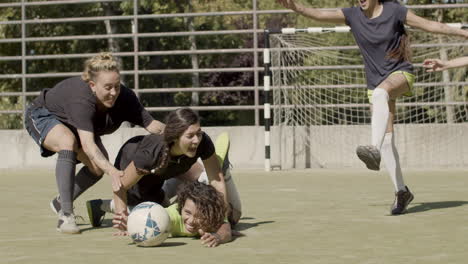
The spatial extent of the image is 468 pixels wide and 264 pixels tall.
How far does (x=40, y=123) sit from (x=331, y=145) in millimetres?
7959

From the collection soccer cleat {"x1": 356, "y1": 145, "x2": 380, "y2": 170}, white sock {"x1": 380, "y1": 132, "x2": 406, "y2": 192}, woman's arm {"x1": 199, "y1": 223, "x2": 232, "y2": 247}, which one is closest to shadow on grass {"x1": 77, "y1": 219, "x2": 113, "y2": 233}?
woman's arm {"x1": 199, "y1": 223, "x2": 232, "y2": 247}

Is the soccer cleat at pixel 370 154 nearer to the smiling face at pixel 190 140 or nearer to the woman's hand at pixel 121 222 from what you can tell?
the smiling face at pixel 190 140

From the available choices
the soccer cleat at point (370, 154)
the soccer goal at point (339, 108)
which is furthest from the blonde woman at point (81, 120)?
A: the soccer goal at point (339, 108)

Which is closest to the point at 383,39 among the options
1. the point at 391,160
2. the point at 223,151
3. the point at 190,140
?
the point at 391,160

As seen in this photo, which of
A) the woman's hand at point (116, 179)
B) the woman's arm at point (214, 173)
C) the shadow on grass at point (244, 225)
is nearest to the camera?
the woman's hand at point (116, 179)

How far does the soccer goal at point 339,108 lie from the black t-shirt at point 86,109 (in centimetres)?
709

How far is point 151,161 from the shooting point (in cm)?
650

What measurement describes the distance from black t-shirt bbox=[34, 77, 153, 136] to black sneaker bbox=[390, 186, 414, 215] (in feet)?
6.57

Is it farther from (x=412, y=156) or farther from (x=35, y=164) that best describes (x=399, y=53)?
(x=35, y=164)

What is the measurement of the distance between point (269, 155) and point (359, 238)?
26.3ft

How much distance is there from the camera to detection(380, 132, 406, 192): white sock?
8.00m

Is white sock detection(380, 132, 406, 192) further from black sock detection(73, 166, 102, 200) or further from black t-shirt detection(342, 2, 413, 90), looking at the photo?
black sock detection(73, 166, 102, 200)

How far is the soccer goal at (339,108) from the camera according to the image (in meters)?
14.5

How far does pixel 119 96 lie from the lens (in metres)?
7.20
